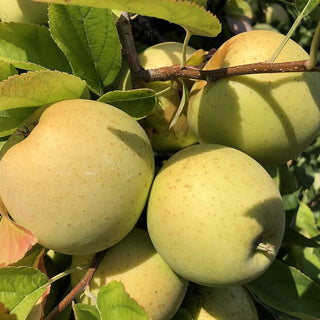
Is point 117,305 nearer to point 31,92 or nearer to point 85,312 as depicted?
point 85,312

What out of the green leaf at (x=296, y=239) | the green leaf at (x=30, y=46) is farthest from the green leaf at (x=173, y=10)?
the green leaf at (x=296, y=239)

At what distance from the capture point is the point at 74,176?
2.65ft

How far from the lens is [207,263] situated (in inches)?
33.6

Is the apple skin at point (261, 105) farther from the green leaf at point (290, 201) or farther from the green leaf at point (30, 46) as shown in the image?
the green leaf at point (290, 201)

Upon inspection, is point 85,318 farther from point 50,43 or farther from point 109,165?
point 50,43

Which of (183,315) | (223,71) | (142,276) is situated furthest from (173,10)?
(183,315)

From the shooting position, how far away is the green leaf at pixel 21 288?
0.89 metres

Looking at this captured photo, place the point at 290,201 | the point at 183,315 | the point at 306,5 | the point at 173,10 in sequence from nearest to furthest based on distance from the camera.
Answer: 1. the point at 173,10
2. the point at 306,5
3. the point at 183,315
4. the point at 290,201

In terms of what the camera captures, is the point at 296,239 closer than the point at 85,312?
No

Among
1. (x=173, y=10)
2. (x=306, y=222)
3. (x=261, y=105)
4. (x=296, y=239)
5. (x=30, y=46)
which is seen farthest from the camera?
(x=306, y=222)

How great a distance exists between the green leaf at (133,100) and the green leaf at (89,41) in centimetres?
8

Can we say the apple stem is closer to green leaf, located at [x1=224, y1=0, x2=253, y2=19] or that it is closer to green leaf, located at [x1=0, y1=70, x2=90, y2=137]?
green leaf, located at [x1=0, y1=70, x2=90, y2=137]

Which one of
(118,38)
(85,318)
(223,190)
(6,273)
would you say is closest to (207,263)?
(223,190)

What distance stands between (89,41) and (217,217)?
461 mm
